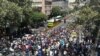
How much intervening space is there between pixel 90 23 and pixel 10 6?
56.0ft

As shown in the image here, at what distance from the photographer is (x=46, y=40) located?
3647 cm

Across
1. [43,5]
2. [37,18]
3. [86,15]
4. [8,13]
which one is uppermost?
[86,15]

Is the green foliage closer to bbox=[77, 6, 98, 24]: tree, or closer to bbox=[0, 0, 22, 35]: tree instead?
bbox=[0, 0, 22, 35]: tree

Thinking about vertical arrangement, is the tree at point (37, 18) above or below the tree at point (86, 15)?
below

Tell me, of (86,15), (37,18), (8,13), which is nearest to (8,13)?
(8,13)

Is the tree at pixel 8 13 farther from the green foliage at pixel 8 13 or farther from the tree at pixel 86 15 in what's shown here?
the tree at pixel 86 15

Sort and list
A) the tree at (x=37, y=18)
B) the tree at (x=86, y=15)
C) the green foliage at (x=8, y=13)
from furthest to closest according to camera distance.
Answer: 1. the tree at (x=37, y=18)
2. the green foliage at (x=8, y=13)
3. the tree at (x=86, y=15)

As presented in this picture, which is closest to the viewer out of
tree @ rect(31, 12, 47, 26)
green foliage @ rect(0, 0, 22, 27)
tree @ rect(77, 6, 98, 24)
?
tree @ rect(77, 6, 98, 24)

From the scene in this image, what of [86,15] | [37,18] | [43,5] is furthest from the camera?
[43,5]

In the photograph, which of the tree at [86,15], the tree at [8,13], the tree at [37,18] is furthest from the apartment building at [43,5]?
the tree at [86,15]

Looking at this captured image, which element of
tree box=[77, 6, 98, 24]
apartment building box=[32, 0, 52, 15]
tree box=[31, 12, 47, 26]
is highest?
tree box=[77, 6, 98, 24]

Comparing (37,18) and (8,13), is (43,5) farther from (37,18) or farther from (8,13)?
(8,13)

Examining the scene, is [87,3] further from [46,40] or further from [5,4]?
[5,4]

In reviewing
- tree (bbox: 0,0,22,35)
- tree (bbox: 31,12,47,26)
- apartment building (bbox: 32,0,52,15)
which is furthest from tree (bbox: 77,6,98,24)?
apartment building (bbox: 32,0,52,15)
